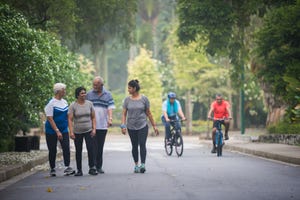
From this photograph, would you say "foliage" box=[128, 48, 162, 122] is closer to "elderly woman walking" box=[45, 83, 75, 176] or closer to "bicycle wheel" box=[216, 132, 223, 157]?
"bicycle wheel" box=[216, 132, 223, 157]

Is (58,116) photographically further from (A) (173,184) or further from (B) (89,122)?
(A) (173,184)

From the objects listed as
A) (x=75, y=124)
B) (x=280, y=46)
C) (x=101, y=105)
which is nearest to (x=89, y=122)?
(x=75, y=124)

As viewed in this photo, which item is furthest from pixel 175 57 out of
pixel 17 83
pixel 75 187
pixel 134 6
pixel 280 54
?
pixel 75 187

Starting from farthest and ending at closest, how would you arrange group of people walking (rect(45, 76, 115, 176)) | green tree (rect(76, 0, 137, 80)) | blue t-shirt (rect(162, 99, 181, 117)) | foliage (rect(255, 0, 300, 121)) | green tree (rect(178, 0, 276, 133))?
green tree (rect(178, 0, 276, 133)) < green tree (rect(76, 0, 137, 80)) < foliage (rect(255, 0, 300, 121)) < blue t-shirt (rect(162, 99, 181, 117)) < group of people walking (rect(45, 76, 115, 176))

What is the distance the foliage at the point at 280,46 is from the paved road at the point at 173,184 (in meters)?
9.66

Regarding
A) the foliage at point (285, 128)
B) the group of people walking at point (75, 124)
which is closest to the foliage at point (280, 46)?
the foliage at point (285, 128)

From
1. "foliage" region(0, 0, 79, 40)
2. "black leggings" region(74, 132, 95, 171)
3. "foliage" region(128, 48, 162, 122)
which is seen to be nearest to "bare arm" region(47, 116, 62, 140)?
"black leggings" region(74, 132, 95, 171)

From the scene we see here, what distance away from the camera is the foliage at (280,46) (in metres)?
26.1

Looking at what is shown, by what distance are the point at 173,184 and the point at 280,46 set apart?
1538cm

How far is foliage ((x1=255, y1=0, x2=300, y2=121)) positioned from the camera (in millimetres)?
26062

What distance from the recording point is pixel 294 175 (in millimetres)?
14672

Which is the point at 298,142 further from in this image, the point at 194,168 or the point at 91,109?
the point at 91,109

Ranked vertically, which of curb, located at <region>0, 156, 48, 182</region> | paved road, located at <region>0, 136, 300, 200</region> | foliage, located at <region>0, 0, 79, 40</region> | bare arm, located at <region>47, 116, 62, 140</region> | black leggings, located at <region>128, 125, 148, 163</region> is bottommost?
paved road, located at <region>0, 136, 300, 200</region>

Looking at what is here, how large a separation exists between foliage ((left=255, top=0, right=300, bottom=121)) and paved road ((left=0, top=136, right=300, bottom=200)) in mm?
9658
